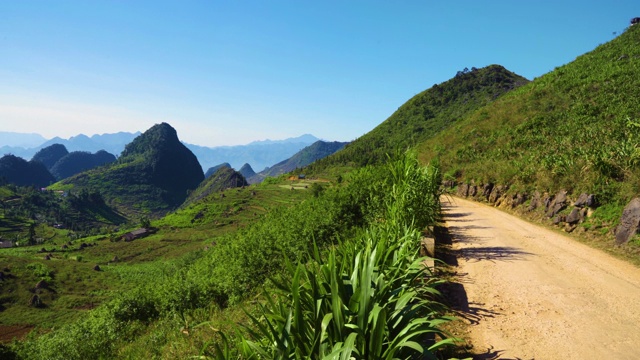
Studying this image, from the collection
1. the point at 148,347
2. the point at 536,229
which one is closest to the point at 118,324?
the point at 148,347

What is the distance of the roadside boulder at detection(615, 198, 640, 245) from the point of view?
8.90m

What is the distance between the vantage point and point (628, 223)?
9.09 metres

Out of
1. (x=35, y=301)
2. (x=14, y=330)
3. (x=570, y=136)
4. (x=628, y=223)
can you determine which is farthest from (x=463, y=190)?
(x=35, y=301)

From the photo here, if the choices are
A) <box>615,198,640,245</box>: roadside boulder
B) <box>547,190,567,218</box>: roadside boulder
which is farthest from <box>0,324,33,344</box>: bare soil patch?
<box>615,198,640,245</box>: roadside boulder

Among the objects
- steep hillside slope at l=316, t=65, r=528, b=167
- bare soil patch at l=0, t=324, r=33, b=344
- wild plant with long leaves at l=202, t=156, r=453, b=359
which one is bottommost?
bare soil patch at l=0, t=324, r=33, b=344

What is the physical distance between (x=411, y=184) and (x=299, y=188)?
95474 millimetres

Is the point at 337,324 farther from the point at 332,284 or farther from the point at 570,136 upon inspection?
the point at 570,136

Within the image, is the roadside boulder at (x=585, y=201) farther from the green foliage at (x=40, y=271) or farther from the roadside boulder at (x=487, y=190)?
the green foliage at (x=40, y=271)

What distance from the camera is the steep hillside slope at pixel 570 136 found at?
1230cm

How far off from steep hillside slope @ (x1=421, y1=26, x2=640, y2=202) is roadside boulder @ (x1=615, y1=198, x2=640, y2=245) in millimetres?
1302

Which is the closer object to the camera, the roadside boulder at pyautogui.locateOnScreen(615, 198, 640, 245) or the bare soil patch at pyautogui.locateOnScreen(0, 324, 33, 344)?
the roadside boulder at pyautogui.locateOnScreen(615, 198, 640, 245)

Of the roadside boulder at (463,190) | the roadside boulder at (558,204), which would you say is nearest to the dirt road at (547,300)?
the roadside boulder at (558,204)

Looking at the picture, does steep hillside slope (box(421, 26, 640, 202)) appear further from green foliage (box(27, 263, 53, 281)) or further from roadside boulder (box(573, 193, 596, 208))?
green foliage (box(27, 263, 53, 281))

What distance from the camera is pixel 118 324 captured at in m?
14.4
